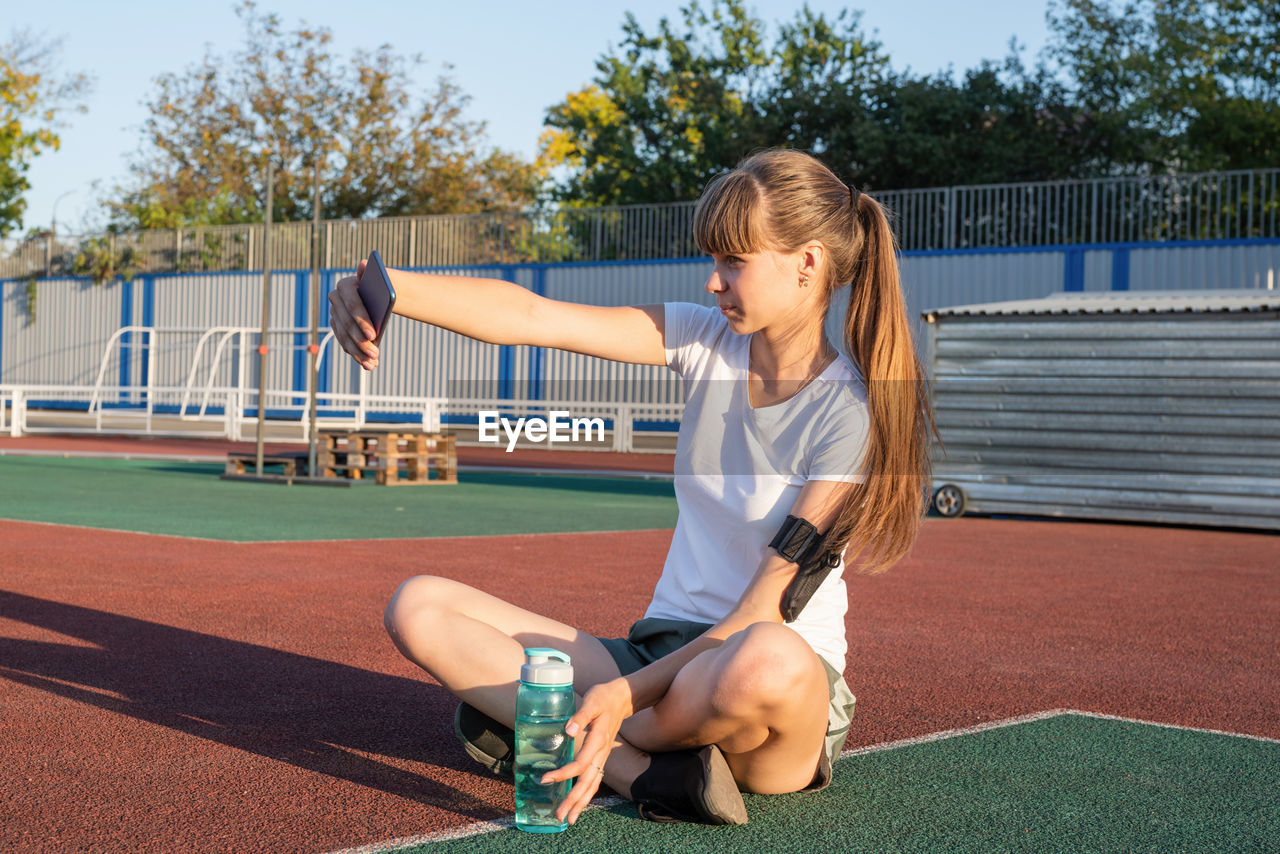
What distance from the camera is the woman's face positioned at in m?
3.10

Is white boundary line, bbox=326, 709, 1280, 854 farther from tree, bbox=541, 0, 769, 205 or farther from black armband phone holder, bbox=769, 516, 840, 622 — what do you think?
tree, bbox=541, 0, 769, 205

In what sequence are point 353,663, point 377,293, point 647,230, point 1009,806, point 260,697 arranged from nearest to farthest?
point 377,293, point 1009,806, point 260,697, point 353,663, point 647,230

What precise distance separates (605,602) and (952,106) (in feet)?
98.0

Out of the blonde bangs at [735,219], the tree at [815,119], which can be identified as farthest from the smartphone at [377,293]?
the tree at [815,119]

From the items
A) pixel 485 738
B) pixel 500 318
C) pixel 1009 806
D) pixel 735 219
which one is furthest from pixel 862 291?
Result: pixel 485 738

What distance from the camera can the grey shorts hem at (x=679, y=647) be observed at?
11.0ft

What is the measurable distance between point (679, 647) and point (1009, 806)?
948mm

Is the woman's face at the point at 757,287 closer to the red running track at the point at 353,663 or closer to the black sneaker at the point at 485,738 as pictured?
the black sneaker at the point at 485,738

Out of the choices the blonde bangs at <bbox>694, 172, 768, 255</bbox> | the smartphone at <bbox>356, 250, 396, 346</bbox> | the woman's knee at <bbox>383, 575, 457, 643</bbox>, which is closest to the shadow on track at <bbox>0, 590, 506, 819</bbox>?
the woman's knee at <bbox>383, 575, 457, 643</bbox>

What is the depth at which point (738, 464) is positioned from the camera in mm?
3275

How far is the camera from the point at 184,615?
6.36 m

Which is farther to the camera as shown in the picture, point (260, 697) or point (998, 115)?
point (998, 115)

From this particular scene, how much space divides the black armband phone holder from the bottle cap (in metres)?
0.50

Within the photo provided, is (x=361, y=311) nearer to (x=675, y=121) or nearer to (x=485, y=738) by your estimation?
(x=485, y=738)
